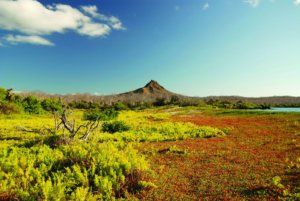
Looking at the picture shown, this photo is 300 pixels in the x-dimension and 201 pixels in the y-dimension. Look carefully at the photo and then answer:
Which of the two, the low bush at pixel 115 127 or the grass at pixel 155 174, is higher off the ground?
the low bush at pixel 115 127

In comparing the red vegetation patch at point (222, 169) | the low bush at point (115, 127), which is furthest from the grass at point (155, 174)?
the low bush at point (115, 127)

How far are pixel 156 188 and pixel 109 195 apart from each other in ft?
6.13

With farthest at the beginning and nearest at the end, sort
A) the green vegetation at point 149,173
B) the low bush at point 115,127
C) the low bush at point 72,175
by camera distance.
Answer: the low bush at point 115,127 → the green vegetation at point 149,173 → the low bush at point 72,175

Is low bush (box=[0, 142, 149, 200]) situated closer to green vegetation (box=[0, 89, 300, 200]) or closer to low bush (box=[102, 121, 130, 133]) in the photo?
green vegetation (box=[0, 89, 300, 200])

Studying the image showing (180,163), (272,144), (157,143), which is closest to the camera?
(180,163)

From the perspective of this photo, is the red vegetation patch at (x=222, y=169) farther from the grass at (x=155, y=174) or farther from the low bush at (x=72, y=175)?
the low bush at (x=72, y=175)

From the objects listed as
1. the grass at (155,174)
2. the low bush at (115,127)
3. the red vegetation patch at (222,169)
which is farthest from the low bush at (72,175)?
the low bush at (115,127)

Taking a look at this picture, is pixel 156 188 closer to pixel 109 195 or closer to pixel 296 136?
pixel 109 195

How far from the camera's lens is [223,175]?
39.1ft

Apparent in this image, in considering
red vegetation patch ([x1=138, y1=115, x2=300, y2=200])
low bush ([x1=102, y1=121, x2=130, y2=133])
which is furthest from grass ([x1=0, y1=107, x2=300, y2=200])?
low bush ([x1=102, y1=121, x2=130, y2=133])

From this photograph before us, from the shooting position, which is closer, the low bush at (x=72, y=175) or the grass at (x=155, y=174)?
the low bush at (x=72, y=175)

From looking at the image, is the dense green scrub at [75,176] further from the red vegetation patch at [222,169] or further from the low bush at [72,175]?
the red vegetation patch at [222,169]

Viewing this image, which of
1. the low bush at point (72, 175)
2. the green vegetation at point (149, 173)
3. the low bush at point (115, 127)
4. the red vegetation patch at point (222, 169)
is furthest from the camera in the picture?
the low bush at point (115, 127)

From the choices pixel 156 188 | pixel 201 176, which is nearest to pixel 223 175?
pixel 201 176
